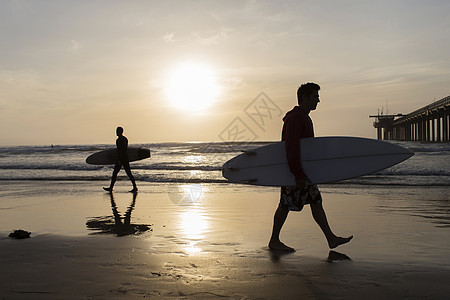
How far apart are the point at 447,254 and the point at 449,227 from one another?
1.59 metres

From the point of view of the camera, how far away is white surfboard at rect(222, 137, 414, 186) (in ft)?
13.4

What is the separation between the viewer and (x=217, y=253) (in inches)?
154

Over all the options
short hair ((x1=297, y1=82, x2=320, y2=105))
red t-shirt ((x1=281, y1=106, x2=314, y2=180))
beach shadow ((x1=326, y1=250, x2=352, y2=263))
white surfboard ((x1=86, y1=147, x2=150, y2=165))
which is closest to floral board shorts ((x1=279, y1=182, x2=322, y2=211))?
red t-shirt ((x1=281, y1=106, x2=314, y2=180))

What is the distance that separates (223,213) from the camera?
6516 mm

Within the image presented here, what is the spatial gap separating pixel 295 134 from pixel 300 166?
30 cm

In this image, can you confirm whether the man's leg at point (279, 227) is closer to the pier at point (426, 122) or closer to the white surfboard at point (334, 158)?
the white surfboard at point (334, 158)

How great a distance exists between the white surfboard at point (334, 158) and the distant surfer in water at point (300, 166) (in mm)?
136

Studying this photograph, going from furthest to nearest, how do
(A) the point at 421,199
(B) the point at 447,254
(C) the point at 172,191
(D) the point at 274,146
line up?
(C) the point at 172,191, (A) the point at 421,199, (D) the point at 274,146, (B) the point at 447,254

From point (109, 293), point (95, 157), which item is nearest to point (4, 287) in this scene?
point (109, 293)

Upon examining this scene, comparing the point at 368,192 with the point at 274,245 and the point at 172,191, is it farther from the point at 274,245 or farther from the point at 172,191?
the point at 274,245

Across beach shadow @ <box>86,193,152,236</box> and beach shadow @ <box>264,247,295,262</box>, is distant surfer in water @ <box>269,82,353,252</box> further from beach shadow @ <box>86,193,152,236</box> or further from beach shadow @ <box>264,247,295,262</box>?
beach shadow @ <box>86,193,152,236</box>

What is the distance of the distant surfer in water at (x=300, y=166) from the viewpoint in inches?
146

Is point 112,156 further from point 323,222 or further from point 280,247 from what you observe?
point 323,222

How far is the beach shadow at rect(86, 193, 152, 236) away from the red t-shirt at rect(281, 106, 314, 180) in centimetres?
235
